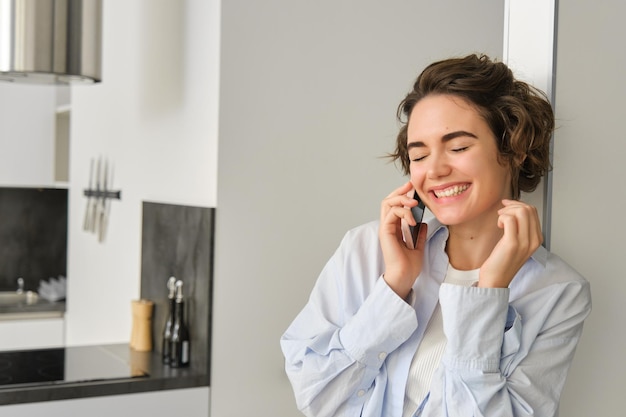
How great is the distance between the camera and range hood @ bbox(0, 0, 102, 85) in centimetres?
292

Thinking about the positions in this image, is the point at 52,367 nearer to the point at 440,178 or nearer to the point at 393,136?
the point at 393,136

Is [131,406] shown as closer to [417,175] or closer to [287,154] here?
[287,154]

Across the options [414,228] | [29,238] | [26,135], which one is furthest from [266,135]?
[29,238]

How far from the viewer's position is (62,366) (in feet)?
9.45

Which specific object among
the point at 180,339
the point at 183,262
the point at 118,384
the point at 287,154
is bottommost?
the point at 118,384

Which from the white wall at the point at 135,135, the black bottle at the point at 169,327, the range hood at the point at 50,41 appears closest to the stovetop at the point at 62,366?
the black bottle at the point at 169,327

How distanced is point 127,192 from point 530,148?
2272 millimetres

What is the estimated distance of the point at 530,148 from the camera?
159 centimetres

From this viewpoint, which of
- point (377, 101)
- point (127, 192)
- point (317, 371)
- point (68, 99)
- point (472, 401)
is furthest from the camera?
point (68, 99)

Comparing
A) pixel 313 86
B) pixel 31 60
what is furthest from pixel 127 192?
pixel 313 86

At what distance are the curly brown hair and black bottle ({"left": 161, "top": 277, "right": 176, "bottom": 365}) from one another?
159 centimetres

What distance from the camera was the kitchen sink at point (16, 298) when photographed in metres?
4.90

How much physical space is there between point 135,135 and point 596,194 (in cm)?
215

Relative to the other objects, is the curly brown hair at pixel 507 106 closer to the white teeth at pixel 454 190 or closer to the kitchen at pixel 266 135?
the white teeth at pixel 454 190
